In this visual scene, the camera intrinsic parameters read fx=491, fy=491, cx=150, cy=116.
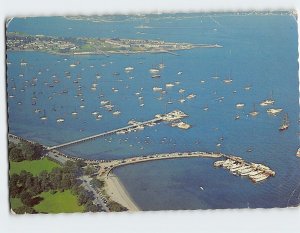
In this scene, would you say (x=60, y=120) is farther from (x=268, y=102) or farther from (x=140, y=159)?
(x=268, y=102)

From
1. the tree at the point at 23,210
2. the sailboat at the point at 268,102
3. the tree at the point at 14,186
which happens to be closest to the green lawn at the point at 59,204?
the tree at the point at 23,210

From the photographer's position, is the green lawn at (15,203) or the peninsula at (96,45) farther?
the peninsula at (96,45)

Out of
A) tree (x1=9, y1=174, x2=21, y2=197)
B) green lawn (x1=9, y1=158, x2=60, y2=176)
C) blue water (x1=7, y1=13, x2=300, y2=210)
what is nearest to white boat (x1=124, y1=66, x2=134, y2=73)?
blue water (x1=7, y1=13, x2=300, y2=210)

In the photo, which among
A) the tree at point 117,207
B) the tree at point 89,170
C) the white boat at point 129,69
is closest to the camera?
the tree at point 117,207

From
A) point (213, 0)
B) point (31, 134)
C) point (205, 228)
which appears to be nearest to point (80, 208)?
point (31, 134)

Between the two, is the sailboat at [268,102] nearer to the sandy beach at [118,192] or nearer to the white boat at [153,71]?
the white boat at [153,71]

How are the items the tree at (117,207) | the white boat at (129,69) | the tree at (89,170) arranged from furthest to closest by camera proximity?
the white boat at (129,69) < the tree at (89,170) < the tree at (117,207)
